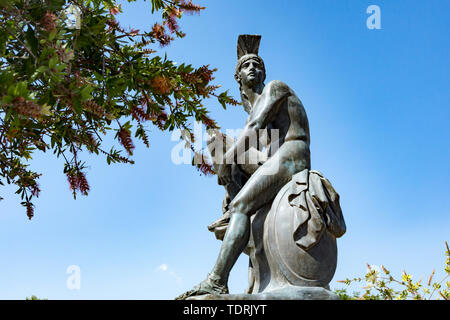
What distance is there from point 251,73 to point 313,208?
64.9 inches

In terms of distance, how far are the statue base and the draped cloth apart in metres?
0.35

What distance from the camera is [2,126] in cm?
473

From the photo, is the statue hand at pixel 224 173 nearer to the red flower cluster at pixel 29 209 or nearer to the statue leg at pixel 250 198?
the statue leg at pixel 250 198

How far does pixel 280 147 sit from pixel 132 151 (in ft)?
5.37

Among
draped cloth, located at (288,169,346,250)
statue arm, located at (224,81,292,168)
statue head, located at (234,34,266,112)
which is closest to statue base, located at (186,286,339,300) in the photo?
draped cloth, located at (288,169,346,250)

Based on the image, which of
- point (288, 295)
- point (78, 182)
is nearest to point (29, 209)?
point (78, 182)

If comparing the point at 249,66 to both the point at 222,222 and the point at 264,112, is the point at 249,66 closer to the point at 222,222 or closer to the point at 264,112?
the point at 264,112

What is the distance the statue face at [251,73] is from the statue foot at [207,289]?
2.06m

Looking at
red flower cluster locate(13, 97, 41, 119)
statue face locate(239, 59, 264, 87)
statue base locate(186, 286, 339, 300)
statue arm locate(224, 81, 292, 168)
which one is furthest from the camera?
statue face locate(239, 59, 264, 87)

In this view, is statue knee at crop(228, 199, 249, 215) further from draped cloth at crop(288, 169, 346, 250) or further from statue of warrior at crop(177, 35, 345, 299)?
draped cloth at crop(288, 169, 346, 250)

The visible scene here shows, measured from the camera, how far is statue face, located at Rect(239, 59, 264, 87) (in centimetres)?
480

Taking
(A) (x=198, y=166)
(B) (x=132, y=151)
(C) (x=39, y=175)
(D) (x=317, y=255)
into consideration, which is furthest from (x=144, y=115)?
(D) (x=317, y=255)

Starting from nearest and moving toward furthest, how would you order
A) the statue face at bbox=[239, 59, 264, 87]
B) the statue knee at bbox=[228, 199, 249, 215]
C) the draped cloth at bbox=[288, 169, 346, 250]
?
the draped cloth at bbox=[288, 169, 346, 250] → the statue knee at bbox=[228, 199, 249, 215] → the statue face at bbox=[239, 59, 264, 87]
